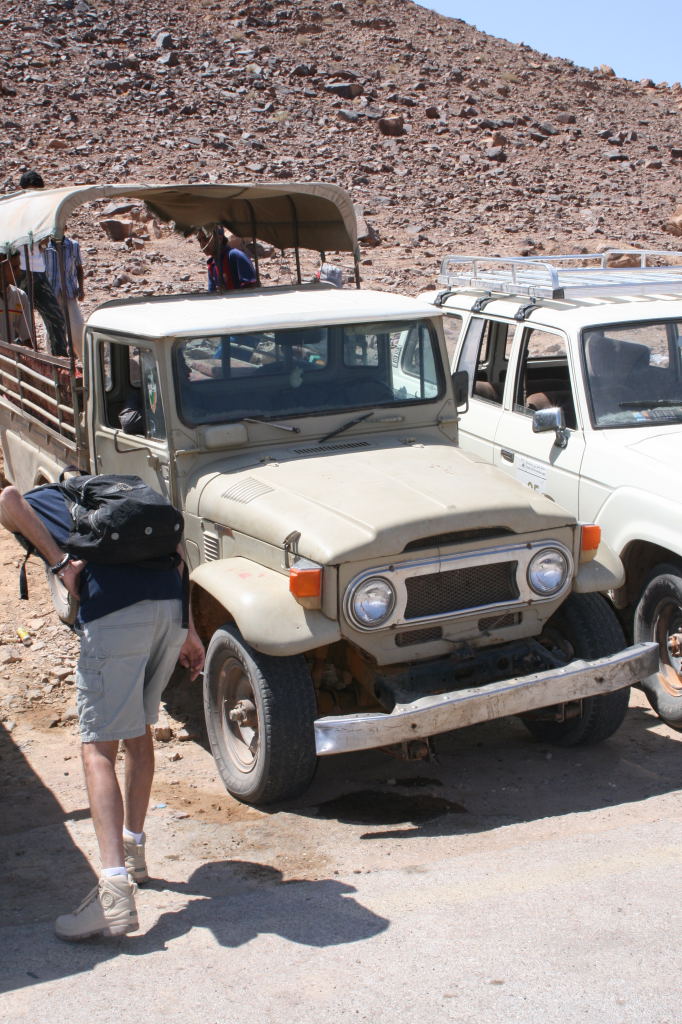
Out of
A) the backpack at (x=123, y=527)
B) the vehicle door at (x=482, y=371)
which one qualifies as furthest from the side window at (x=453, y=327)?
the backpack at (x=123, y=527)

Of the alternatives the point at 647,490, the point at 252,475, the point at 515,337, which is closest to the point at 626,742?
the point at 647,490

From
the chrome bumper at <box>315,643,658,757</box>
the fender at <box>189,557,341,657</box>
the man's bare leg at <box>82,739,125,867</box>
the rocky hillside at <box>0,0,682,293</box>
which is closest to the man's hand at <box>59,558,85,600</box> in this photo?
the man's bare leg at <box>82,739,125,867</box>

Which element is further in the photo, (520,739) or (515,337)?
(515,337)

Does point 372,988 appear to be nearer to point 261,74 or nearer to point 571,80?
point 261,74

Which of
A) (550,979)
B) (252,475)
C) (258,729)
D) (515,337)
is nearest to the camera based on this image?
(550,979)

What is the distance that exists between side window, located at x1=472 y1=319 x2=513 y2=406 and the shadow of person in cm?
393

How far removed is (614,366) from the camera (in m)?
6.23

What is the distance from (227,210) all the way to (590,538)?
4.52m

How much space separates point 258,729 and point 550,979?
1.73 m

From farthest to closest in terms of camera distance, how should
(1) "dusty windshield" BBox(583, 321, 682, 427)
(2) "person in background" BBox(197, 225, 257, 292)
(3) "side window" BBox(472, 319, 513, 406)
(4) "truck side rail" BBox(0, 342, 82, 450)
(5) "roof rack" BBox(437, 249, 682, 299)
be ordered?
(2) "person in background" BBox(197, 225, 257, 292), (3) "side window" BBox(472, 319, 513, 406), (5) "roof rack" BBox(437, 249, 682, 299), (4) "truck side rail" BBox(0, 342, 82, 450), (1) "dusty windshield" BBox(583, 321, 682, 427)

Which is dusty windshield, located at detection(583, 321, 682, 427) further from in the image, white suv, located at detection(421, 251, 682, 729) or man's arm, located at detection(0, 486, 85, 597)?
man's arm, located at detection(0, 486, 85, 597)

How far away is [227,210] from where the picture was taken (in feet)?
27.3

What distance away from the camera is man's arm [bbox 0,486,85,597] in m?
3.84

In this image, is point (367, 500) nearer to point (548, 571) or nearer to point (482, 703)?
point (548, 571)
